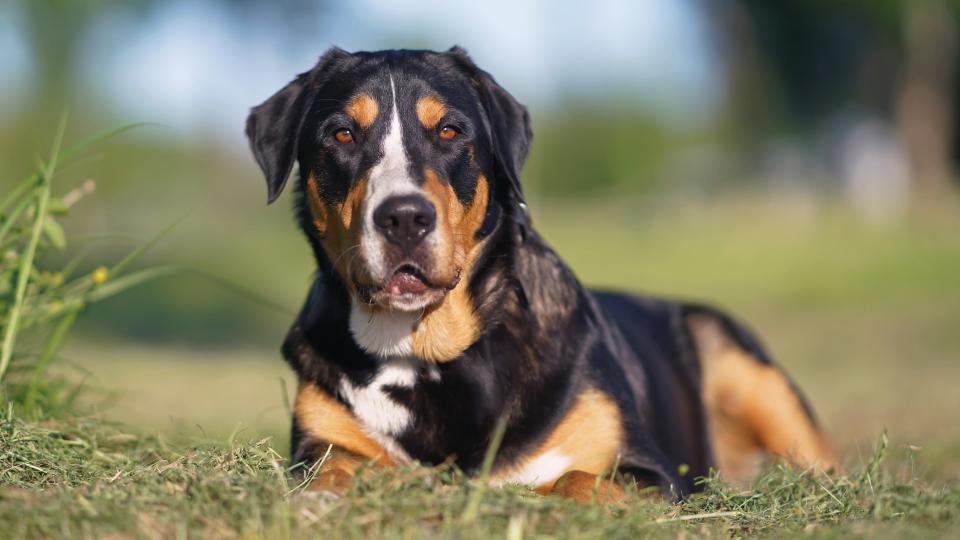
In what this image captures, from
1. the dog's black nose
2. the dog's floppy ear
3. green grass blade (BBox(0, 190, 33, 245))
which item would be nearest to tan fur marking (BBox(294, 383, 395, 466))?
the dog's black nose

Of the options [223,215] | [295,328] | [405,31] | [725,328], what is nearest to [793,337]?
[725,328]

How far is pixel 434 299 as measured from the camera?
4164 millimetres

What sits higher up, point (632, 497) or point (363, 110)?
point (363, 110)

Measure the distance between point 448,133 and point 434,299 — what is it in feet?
2.07

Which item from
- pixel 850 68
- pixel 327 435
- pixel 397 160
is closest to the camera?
pixel 397 160

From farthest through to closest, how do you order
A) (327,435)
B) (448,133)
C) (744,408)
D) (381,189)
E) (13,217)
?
1. (744,408)
2. (13,217)
3. (448,133)
4. (327,435)
5. (381,189)

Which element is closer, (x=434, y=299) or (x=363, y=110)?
(x=434, y=299)

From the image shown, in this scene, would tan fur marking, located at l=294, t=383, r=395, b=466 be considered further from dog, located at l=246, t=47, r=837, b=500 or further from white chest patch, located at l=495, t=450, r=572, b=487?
white chest patch, located at l=495, t=450, r=572, b=487

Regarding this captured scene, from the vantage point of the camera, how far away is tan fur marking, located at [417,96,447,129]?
4281 mm

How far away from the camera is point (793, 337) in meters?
14.6

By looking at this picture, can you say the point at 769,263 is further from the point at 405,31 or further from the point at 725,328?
the point at 405,31

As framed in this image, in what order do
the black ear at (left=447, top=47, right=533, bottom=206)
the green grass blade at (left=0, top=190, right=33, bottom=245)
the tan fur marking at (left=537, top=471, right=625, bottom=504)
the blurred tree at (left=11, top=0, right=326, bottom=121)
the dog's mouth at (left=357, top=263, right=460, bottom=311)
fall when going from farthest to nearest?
the blurred tree at (left=11, top=0, right=326, bottom=121)
the green grass blade at (left=0, top=190, right=33, bottom=245)
the black ear at (left=447, top=47, right=533, bottom=206)
the dog's mouth at (left=357, top=263, right=460, bottom=311)
the tan fur marking at (left=537, top=471, right=625, bottom=504)

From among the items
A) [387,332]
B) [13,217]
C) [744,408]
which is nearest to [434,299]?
[387,332]

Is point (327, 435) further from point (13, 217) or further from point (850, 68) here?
point (850, 68)
